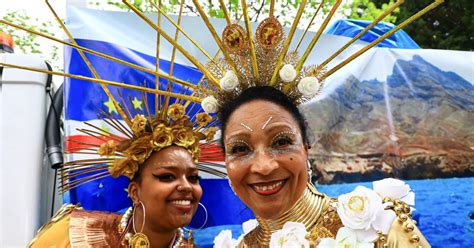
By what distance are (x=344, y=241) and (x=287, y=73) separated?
0.73 metres

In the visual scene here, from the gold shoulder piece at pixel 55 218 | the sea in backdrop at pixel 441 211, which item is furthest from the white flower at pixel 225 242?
the sea in backdrop at pixel 441 211

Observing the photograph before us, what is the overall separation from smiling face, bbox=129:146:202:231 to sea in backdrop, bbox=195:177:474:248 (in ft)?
3.78

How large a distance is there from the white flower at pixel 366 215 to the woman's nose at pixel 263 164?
0.33 metres

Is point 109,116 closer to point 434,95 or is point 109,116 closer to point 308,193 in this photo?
point 308,193

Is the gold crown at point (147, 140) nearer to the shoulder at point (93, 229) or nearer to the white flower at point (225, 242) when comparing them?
the shoulder at point (93, 229)

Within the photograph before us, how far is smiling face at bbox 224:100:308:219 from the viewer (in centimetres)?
193

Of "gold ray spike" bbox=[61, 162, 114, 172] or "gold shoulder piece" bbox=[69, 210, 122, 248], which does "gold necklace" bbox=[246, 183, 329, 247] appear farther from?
"gold ray spike" bbox=[61, 162, 114, 172]

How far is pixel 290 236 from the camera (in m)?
1.99

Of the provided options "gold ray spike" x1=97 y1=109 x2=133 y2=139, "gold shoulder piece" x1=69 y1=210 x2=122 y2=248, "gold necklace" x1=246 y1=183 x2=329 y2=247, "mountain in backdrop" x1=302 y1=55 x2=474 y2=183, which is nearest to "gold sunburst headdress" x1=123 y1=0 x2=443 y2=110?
"gold necklace" x1=246 y1=183 x2=329 y2=247

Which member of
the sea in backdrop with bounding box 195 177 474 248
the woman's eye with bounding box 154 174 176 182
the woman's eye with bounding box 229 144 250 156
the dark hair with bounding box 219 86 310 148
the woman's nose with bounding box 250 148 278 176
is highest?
the dark hair with bounding box 219 86 310 148

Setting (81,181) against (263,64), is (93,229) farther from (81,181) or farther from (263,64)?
(263,64)

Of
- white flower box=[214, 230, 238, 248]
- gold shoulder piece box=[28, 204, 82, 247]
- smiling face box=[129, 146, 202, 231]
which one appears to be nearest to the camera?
white flower box=[214, 230, 238, 248]

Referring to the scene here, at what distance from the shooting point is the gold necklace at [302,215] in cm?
208

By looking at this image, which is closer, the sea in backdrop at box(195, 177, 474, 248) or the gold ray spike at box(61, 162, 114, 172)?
the gold ray spike at box(61, 162, 114, 172)
